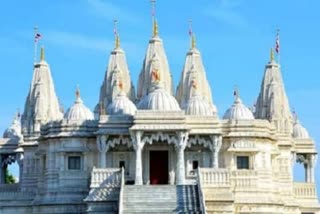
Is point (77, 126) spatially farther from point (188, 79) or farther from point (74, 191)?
point (188, 79)

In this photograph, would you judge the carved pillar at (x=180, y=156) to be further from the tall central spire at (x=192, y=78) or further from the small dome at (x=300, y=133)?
the small dome at (x=300, y=133)

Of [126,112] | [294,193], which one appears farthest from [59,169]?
[294,193]

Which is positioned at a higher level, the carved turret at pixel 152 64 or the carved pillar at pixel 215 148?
the carved turret at pixel 152 64

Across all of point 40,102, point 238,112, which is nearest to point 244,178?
point 238,112

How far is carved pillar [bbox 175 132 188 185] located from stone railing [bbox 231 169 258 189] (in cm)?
357

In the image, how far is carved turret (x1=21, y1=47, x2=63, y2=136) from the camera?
61.5 meters

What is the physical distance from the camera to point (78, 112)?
56.7m

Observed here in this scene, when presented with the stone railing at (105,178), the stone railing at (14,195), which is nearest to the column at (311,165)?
the stone railing at (14,195)

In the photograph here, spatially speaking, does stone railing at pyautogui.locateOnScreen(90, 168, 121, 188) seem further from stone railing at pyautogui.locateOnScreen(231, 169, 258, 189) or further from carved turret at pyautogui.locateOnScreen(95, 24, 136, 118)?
carved turret at pyautogui.locateOnScreen(95, 24, 136, 118)

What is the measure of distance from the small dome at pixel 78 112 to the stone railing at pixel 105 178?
6.62 m

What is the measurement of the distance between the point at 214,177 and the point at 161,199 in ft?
12.8

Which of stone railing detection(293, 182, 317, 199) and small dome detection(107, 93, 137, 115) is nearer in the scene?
small dome detection(107, 93, 137, 115)

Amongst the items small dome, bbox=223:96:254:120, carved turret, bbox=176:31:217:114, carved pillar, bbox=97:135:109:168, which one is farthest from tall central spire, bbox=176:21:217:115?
carved pillar, bbox=97:135:109:168

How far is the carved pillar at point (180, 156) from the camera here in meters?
Answer: 51.9
